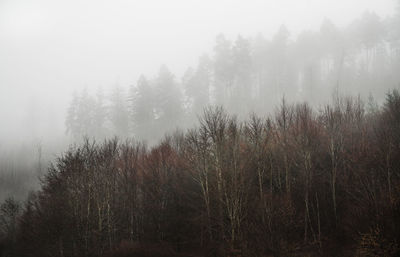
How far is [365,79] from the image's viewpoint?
47.7 meters

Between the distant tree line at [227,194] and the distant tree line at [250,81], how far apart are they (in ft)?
69.9

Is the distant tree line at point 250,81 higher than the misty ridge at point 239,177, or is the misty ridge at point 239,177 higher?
the distant tree line at point 250,81

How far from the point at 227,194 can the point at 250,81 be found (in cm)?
3825

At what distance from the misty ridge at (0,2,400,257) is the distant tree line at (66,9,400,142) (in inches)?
12.2

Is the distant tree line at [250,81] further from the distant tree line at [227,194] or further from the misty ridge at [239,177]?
the distant tree line at [227,194]

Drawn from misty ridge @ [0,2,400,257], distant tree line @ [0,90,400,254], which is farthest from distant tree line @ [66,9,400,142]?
distant tree line @ [0,90,400,254]

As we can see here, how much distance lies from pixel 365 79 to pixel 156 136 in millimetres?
44649

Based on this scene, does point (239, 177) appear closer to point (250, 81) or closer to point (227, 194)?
point (227, 194)

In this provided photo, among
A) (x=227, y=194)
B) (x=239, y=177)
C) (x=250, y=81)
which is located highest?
(x=250, y=81)

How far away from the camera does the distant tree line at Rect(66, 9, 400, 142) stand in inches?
1834

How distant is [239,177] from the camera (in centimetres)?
1994

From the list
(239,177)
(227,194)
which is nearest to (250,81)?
(239,177)

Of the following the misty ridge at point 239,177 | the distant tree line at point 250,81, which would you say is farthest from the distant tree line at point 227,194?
the distant tree line at point 250,81

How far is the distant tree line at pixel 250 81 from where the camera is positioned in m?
46.6
